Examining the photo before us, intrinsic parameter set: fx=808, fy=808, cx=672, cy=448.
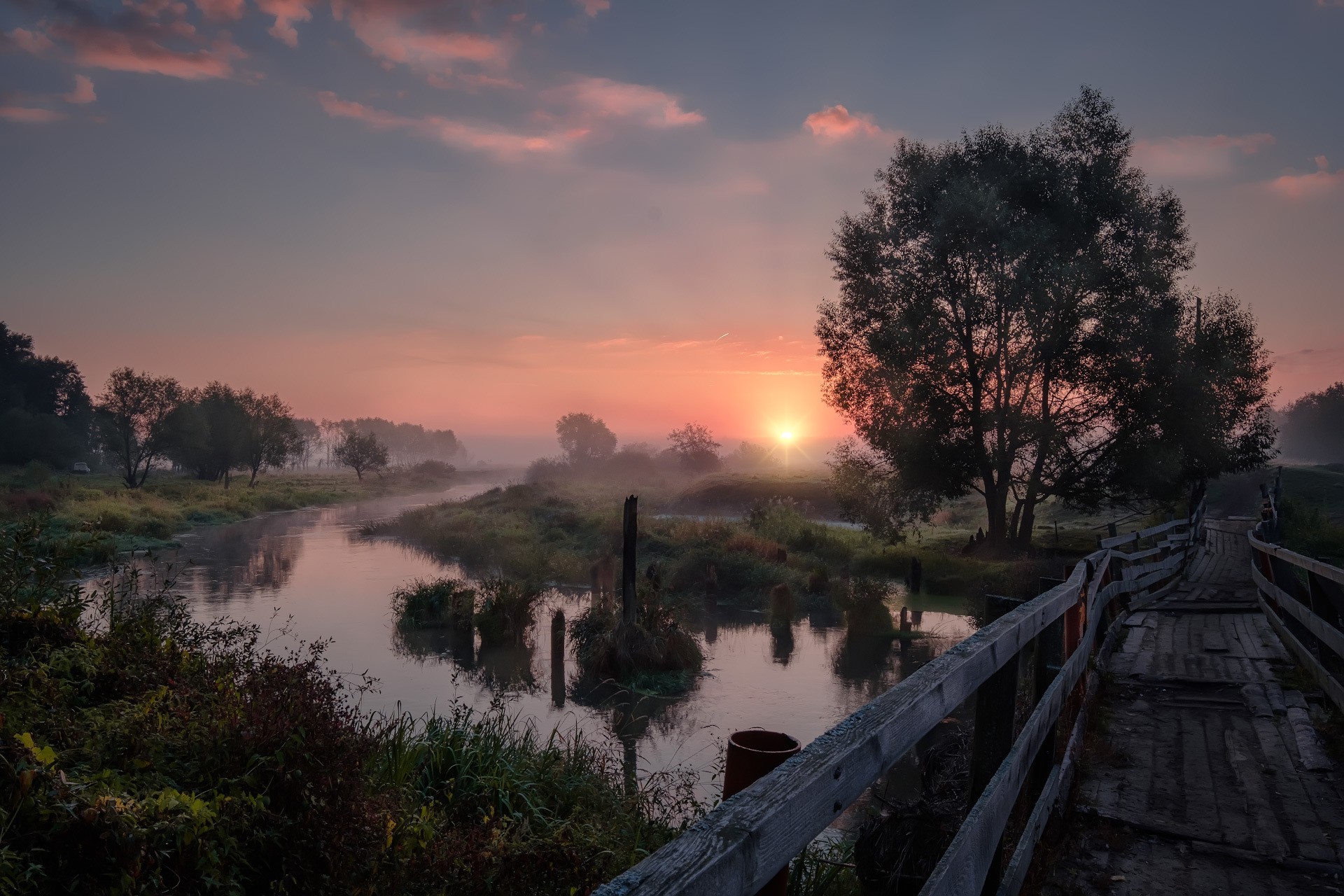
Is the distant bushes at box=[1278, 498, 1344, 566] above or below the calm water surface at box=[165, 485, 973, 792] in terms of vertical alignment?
above

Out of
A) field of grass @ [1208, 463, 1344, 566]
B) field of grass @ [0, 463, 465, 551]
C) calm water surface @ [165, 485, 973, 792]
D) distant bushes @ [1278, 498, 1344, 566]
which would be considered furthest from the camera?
field of grass @ [0, 463, 465, 551]

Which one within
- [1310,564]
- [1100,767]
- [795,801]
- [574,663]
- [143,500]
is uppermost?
[795,801]

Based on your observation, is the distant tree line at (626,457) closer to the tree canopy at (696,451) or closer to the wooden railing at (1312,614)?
the tree canopy at (696,451)

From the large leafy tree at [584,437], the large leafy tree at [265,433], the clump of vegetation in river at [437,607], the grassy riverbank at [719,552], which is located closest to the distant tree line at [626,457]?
the large leafy tree at [584,437]

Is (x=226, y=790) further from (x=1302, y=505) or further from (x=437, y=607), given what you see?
(x=1302, y=505)

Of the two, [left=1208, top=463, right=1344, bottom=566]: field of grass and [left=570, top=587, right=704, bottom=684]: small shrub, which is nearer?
[left=570, top=587, right=704, bottom=684]: small shrub

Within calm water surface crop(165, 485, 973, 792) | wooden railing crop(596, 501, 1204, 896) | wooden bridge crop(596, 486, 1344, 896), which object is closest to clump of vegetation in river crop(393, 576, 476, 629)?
calm water surface crop(165, 485, 973, 792)

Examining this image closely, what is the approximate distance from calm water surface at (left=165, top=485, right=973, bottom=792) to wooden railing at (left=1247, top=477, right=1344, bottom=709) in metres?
6.61

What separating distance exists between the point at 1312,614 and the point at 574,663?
14.1 m

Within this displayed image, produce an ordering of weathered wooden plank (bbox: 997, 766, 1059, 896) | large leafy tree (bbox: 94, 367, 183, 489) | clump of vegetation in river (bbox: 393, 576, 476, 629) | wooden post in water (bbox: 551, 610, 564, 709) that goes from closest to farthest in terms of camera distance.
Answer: weathered wooden plank (bbox: 997, 766, 1059, 896)
wooden post in water (bbox: 551, 610, 564, 709)
clump of vegetation in river (bbox: 393, 576, 476, 629)
large leafy tree (bbox: 94, 367, 183, 489)

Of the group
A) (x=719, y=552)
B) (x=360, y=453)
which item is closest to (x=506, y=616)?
(x=719, y=552)

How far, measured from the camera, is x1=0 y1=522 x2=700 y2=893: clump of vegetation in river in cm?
418

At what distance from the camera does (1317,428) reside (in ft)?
472

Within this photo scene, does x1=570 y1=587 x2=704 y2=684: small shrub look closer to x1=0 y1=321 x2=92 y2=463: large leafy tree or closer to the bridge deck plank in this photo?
the bridge deck plank
